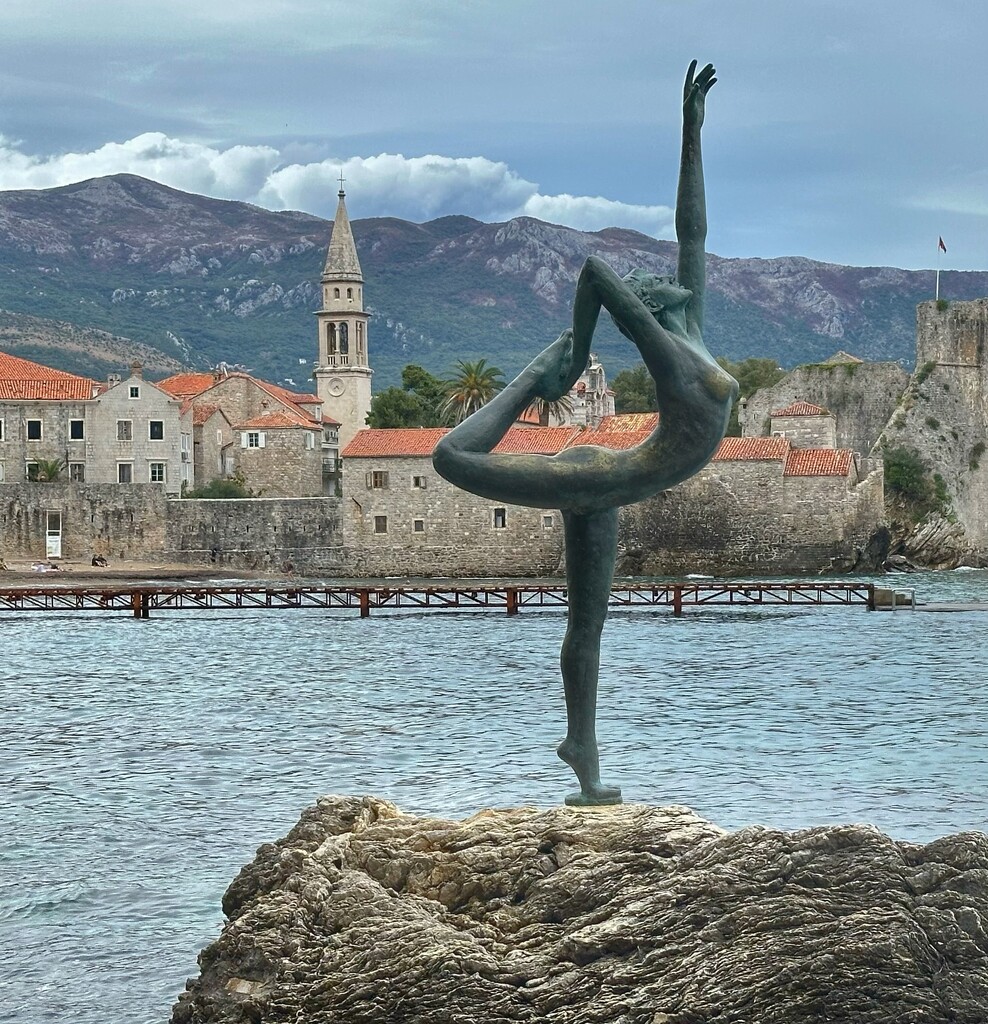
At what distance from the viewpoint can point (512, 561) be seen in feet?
190

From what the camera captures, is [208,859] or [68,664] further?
[68,664]

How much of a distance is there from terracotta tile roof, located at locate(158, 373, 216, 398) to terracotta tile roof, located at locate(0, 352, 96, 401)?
9.87m

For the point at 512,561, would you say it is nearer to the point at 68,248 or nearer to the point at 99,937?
the point at 99,937

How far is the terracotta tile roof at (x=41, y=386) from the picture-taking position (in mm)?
62625

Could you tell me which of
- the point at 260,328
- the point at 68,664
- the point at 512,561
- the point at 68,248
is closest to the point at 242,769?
the point at 68,664

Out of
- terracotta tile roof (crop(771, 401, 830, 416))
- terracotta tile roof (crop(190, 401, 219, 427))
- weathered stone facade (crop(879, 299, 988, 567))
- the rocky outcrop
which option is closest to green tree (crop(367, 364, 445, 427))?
terracotta tile roof (crop(190, 401, 219, 427))

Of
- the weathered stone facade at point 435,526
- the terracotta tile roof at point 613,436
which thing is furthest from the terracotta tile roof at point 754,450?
the weathered stone facade at point 435,526

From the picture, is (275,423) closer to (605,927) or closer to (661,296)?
(661,296)

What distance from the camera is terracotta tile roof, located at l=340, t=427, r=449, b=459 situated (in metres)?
56.7

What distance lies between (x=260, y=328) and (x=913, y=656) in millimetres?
148304

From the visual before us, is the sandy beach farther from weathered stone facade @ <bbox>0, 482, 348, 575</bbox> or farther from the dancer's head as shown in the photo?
the dancer's head

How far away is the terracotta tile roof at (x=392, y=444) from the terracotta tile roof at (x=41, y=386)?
1216 centimetres

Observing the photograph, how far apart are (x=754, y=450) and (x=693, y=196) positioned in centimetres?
4900

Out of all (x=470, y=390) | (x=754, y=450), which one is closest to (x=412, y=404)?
(x=470, y=390)
